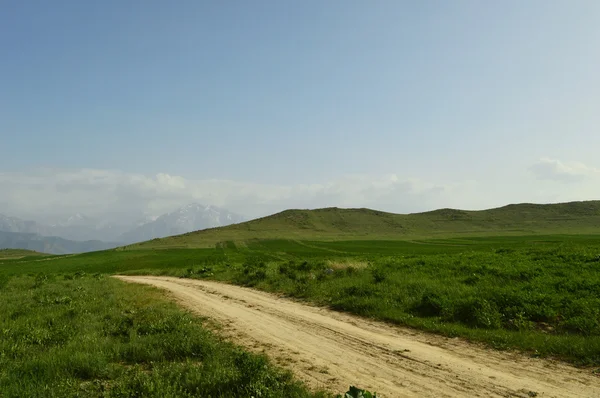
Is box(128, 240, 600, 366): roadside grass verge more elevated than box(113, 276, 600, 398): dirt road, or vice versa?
box(128, 240, 600, 366): roadside grass verge

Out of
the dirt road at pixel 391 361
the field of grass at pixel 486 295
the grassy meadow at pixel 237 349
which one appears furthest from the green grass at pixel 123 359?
the field of grass at pixel 486 295

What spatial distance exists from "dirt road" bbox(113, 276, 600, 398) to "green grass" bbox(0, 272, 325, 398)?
1403mm

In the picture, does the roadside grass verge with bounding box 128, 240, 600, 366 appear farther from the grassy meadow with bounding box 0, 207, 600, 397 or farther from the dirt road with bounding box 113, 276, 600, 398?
the dirt road with bounding box 113, 276, 600, 398

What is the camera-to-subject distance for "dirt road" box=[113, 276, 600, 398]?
28.3ft

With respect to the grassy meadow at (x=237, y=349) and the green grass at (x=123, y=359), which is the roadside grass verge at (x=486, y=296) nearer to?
the grassy meadow at (x=237, y=349)

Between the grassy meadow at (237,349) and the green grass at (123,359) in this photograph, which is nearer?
the green grass at (123,359)

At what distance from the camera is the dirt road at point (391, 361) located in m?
8.62

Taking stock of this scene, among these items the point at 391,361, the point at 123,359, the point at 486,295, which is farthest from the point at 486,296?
the point at 123,359

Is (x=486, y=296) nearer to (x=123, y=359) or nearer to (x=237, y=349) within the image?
(x=237, y=349)

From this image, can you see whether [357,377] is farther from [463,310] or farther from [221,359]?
[463,310]

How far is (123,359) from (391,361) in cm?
789

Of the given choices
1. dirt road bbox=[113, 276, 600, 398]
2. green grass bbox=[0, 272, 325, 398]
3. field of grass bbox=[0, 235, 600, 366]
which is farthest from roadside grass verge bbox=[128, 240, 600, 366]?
green grass bbox=[0, 272, 325, 398]

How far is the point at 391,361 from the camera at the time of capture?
10422mm

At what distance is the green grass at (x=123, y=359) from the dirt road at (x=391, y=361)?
140cm
